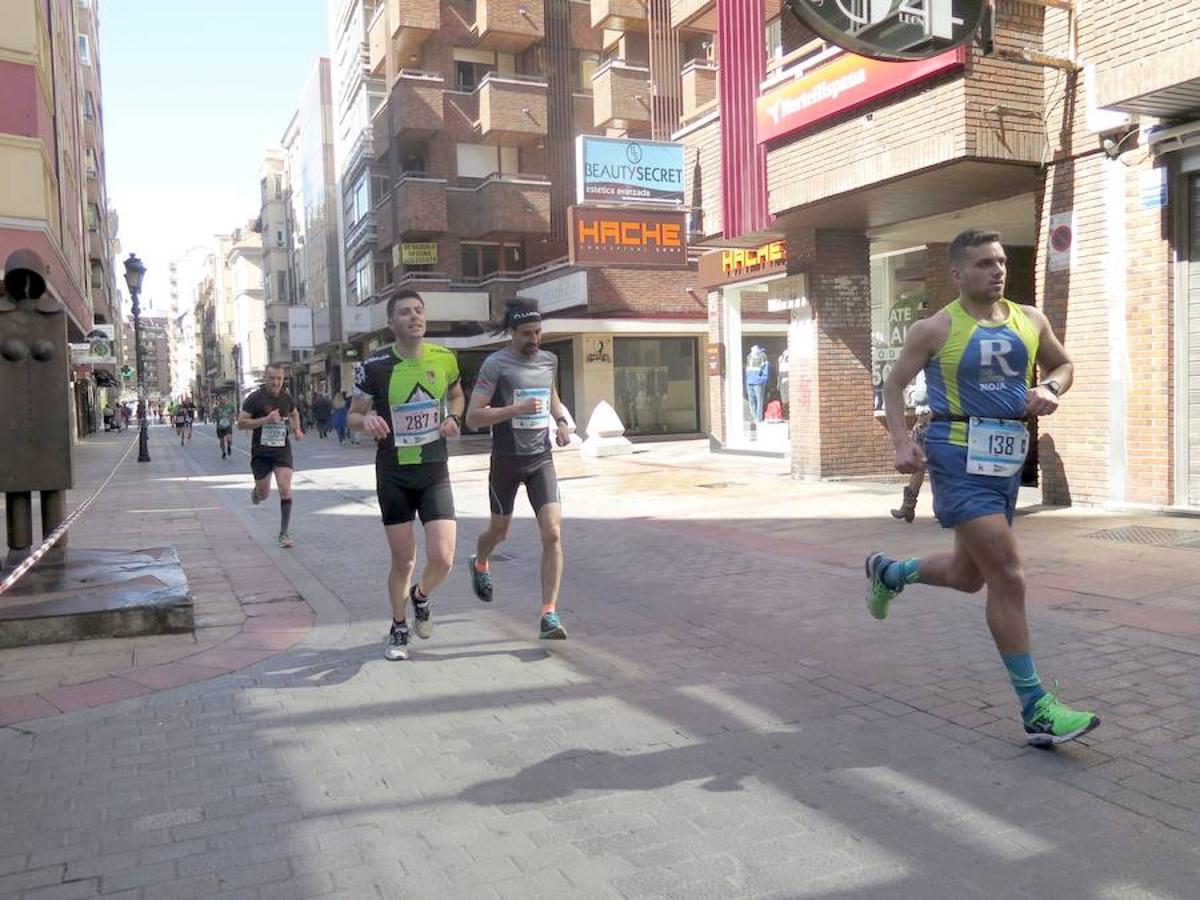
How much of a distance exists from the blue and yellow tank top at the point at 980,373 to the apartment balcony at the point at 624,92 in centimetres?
2577

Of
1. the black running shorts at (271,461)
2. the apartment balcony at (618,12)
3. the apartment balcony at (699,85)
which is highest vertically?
the apartment balcony at (618,12)

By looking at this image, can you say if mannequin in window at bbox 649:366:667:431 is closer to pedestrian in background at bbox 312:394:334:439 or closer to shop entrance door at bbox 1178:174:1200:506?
pedestrian in background at bbox 312:394:334:439

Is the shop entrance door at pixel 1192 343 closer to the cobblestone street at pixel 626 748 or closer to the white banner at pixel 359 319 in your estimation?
the cobblestone street at pixel 626 748

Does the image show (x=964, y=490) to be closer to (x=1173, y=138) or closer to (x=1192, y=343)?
(x=1192, y=343)

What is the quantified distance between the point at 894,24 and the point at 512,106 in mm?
25681

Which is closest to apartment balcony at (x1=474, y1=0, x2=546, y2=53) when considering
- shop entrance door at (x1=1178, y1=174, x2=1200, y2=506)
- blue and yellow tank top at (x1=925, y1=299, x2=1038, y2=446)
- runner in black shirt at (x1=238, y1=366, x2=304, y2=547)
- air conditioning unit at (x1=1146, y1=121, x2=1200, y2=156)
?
runner in black shirt at (x1=238, y1=366, x2=304, y2=547)

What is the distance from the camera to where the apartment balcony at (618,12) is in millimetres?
28016

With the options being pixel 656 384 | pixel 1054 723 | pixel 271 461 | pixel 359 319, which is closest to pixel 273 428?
pixel 271 461

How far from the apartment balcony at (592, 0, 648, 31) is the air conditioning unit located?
2111 cm

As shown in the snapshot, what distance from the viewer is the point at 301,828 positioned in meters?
3.28

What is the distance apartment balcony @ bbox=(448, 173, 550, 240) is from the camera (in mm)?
32500

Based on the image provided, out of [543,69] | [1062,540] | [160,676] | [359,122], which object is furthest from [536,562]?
[359,122]

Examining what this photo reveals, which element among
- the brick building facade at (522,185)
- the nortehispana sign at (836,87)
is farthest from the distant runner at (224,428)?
the nortehispana sign at (836,87)

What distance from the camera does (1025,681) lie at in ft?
12.6
